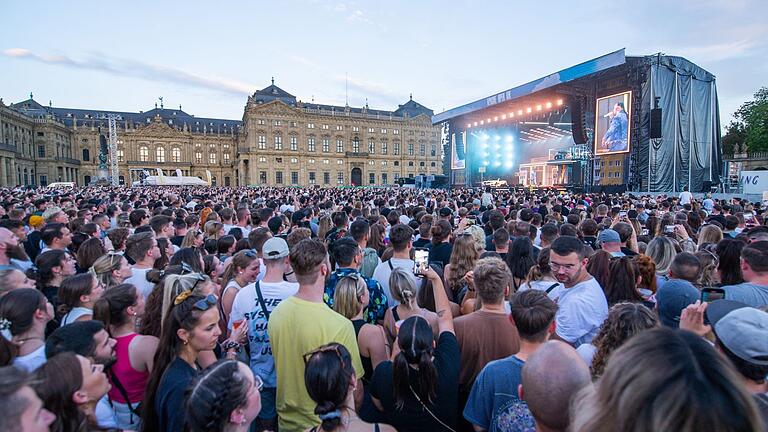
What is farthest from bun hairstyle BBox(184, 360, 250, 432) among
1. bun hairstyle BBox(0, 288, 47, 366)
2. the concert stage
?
the concert stage

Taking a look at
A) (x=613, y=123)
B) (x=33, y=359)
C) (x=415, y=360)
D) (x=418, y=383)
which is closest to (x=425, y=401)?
(x=418, y=383)

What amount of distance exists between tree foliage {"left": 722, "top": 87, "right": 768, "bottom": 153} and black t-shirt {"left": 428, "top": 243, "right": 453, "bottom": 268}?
1997 inches

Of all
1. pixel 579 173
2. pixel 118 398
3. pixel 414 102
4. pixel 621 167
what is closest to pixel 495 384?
pixel 118 398

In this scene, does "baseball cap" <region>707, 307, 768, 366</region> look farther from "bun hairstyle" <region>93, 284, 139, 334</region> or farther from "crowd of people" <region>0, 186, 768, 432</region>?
"bun hairstyle" <region>93, 284, 139, 334</region>

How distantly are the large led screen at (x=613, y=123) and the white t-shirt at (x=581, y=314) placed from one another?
2330cm

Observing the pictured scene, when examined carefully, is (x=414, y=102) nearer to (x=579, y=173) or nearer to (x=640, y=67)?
(x=579, y=173)

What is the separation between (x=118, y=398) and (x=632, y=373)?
299 centimetres

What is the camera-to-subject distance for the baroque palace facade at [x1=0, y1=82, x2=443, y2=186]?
6969 centimetres

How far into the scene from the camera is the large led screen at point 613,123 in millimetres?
22734

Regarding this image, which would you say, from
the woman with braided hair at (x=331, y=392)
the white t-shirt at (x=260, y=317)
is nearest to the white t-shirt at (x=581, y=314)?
the woman with braided hair at (x=331, y=392)

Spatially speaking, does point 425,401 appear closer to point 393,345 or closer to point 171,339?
point 393,345

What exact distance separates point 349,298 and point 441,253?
3.06 meters

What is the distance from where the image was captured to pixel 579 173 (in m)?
33.8

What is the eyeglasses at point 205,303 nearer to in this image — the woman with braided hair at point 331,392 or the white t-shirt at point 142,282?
the woman with braided hair at point 331,392
